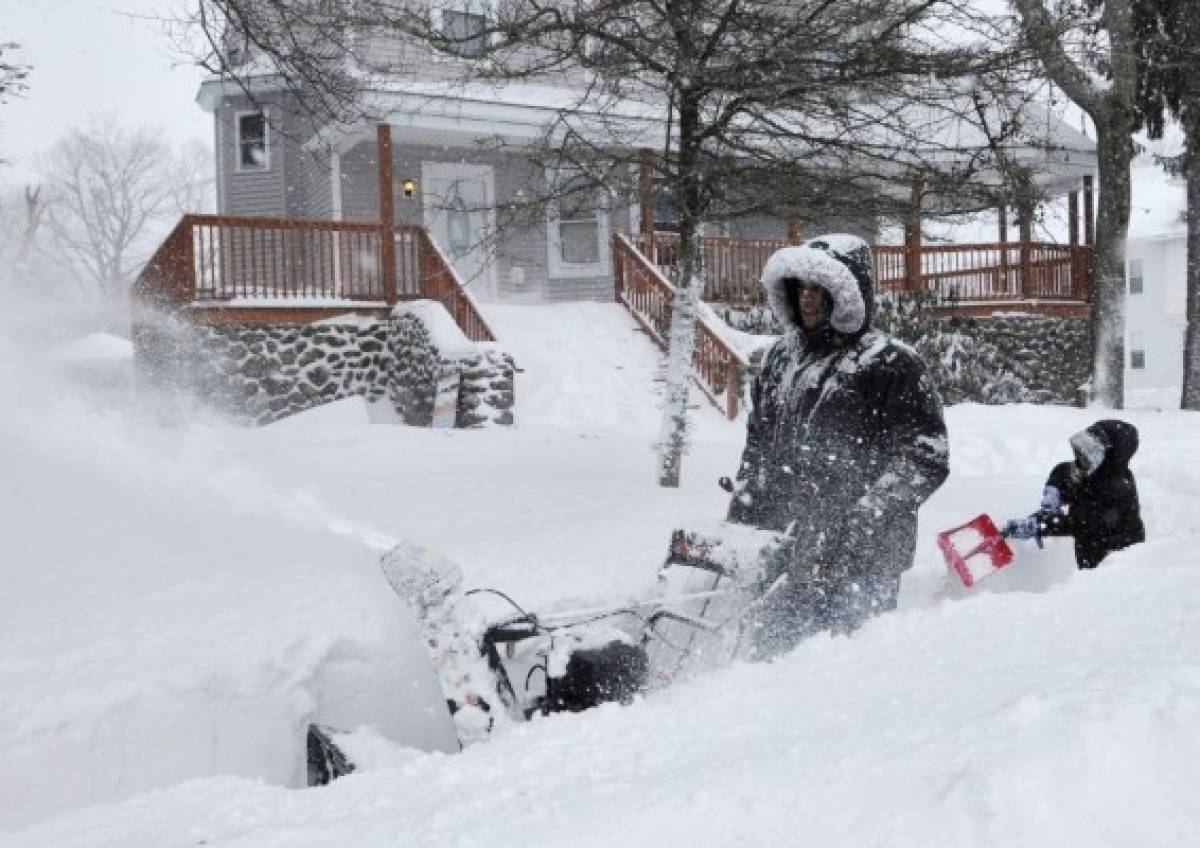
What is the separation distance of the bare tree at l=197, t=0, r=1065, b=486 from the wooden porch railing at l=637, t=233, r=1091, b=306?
7627 mm

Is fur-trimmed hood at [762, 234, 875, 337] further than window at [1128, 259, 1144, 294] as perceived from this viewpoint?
No

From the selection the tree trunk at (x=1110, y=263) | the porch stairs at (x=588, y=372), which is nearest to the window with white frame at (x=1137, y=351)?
the tree trunk at (x=1110, y=263)

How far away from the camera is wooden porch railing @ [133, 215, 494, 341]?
40.9 feet

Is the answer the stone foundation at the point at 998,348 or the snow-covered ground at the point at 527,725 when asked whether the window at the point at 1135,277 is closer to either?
the stone foundation at the point at 998,348

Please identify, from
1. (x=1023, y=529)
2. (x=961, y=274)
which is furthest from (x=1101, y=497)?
(x=961, y=274)

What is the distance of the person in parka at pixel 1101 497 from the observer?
5.18 metres

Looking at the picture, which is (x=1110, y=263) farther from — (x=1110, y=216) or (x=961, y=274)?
(x=961, y=274)

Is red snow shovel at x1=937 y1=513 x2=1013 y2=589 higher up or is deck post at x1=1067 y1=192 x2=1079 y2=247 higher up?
deck post at x1=1067 y1=192 x2=1079 y2=247

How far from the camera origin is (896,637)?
2.97m

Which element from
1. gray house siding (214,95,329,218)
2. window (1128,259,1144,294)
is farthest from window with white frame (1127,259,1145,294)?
gray house siding (214,95,329,218)

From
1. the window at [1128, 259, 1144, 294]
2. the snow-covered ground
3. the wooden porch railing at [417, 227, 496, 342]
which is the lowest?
the snow-covered ground

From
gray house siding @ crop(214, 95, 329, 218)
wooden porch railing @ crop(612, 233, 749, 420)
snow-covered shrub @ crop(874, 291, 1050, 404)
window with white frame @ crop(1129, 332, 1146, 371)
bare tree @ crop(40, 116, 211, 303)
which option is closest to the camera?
wooden porch railing @ crop(612, 233, 749, 420)

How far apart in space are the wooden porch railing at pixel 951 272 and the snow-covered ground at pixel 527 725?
5.61 metres

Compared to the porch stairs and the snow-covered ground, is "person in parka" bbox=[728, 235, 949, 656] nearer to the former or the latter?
the snow-covered ground
